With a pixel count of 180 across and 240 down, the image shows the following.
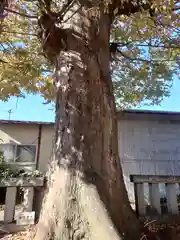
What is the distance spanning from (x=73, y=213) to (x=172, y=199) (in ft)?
6.47

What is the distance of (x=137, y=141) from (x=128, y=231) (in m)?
5.75

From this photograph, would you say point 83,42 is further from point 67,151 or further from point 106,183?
point 106,183

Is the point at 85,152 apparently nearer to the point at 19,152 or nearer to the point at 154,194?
the point at 154,194

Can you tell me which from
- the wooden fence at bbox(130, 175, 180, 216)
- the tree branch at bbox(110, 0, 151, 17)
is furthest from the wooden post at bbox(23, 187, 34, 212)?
the tree branch at bbox(110, 0, 151, 17)

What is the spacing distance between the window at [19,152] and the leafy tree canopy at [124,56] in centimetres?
264

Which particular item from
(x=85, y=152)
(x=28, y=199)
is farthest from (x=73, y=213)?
(x=28, y=199)

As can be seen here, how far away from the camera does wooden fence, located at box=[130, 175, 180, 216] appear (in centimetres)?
313

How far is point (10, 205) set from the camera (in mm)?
2889

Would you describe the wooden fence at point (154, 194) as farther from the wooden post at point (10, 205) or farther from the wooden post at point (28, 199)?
the wooden post at point (10, 205)

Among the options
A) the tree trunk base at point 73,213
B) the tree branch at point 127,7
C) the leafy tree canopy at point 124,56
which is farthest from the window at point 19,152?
the tree trunk base at point 73,213

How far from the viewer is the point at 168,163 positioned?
7.38 meters

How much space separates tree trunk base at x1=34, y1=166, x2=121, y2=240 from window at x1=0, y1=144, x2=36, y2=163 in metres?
6.36

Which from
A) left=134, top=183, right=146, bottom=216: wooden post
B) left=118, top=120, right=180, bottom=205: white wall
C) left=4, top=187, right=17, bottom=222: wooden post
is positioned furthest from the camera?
left=118, top=120, right=180, bottom=205: white wall

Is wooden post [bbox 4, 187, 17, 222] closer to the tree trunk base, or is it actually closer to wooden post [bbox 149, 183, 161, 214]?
the tree trunk base
